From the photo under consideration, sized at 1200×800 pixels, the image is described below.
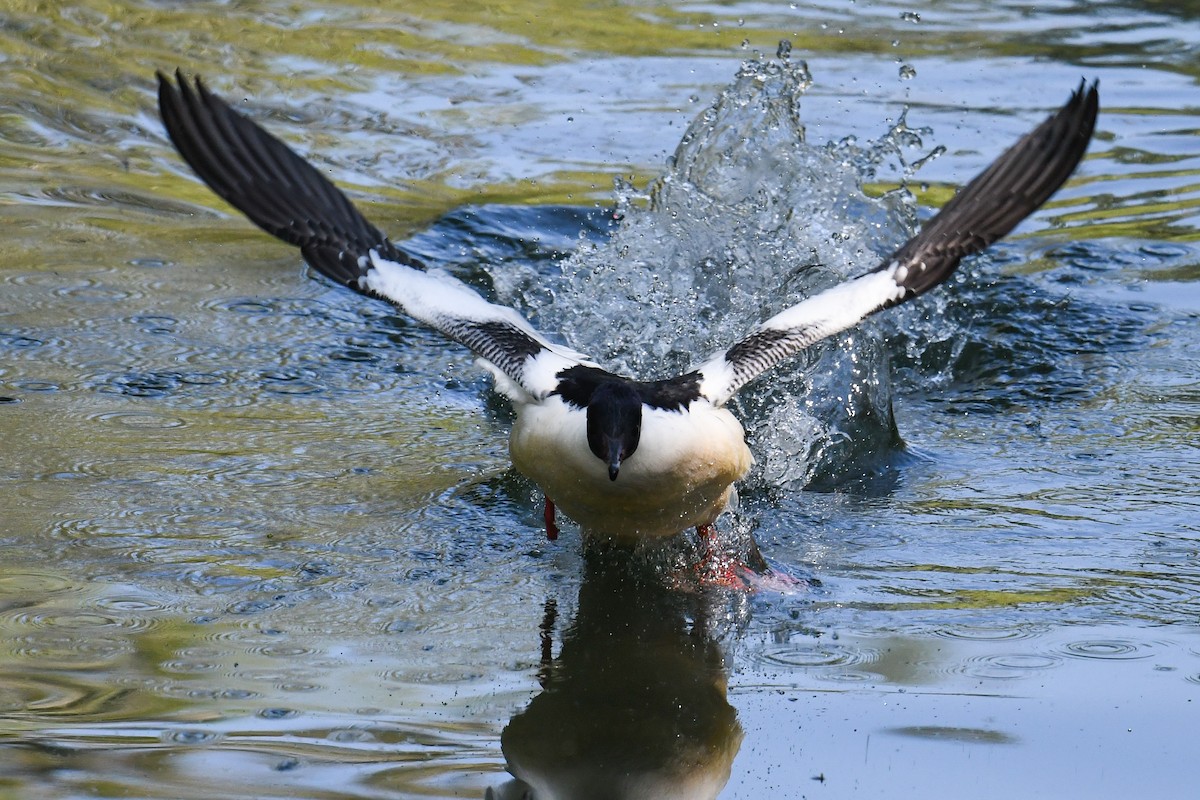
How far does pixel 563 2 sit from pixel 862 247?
708 centimetres

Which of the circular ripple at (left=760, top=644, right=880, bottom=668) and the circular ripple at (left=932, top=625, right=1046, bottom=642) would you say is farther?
the circular ripple at (left=932, top=625, right=1046, bottom=642)

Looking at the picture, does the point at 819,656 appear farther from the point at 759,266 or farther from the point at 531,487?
the point at 759,266

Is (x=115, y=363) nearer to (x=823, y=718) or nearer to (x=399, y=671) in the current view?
(x=399, y=671)

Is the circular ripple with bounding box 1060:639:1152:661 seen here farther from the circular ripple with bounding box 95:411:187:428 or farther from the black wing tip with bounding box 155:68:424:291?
the circular ripple with bounding box 95:411:187:428

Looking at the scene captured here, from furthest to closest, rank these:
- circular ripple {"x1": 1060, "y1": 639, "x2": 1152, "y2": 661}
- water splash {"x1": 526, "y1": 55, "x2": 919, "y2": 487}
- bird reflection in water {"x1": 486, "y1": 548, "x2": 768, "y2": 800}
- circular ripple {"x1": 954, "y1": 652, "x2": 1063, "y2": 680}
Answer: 1. water splash {"x1": 526, "y1": 55, "x2": 919, "y2": 487}
2. circular ripple {"x1": 1060, "y1": 639, "x2": 1152, "y2": 661}
3. circular ripple {"x1": 954, "y1": 652, "x2": 1063, "y2": 680}
4. bird reflection in water {"x1": 486, "y1": 548, "x2": 768, "y2": 800}

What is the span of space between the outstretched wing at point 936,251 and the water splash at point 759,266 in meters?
0.73

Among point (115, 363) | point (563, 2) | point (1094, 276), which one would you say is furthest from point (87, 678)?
point (563, 2)

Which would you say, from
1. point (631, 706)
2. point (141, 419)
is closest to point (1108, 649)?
point (631, 706)

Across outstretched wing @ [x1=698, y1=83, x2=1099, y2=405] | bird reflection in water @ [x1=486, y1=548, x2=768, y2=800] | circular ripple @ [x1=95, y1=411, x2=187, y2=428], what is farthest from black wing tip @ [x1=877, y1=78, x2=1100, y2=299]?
circular ripple @ [x1=95, y1=411, x2=187, y2=428]

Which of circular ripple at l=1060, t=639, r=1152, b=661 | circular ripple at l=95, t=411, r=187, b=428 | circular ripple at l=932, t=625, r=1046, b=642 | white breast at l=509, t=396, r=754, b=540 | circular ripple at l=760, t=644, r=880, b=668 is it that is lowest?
circular ripple at l=95, t=411, r=187, b=428

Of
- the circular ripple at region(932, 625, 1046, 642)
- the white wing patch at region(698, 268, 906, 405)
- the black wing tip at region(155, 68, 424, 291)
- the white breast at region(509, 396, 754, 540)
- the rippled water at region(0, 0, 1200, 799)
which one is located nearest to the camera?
the rippled water at region(0, 0, 1200, 799)

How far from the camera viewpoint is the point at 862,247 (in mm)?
8945

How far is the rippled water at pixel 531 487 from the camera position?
14.4 feet

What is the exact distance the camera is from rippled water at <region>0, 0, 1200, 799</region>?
14.4ft
